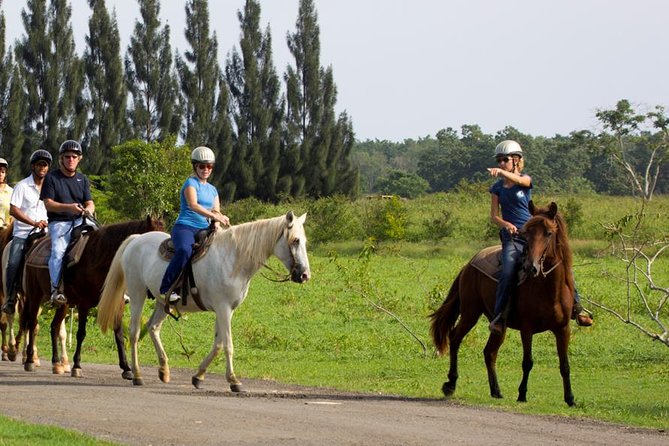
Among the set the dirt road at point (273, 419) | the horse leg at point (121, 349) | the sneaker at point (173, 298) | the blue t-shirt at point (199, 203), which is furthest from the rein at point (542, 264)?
the horse leg at point (121, 349)

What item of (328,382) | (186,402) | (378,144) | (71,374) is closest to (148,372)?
(71,374)

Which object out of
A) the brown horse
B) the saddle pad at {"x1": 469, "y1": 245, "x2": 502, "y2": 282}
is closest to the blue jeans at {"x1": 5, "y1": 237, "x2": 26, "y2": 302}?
the brown horse

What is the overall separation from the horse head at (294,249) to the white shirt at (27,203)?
4203mm

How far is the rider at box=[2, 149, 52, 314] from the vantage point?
14484 mm

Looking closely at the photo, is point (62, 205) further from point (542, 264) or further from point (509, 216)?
point (542, 264)

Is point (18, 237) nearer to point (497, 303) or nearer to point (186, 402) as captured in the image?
point (186, 402)

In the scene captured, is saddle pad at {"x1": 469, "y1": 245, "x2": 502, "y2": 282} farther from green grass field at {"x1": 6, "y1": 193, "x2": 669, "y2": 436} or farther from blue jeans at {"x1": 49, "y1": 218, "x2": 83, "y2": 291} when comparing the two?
blue jeans at {"x1": 49, "y1": 218, "x2": 83, "y2": 291}

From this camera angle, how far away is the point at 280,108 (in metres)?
67.5

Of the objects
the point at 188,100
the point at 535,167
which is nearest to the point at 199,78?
the point at 188,100

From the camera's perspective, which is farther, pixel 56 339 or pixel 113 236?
pixel 56 339

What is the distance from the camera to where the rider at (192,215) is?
12.2 m

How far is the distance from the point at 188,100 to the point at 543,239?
5344 centimetres

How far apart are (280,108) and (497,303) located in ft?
185

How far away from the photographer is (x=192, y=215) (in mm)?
12391
